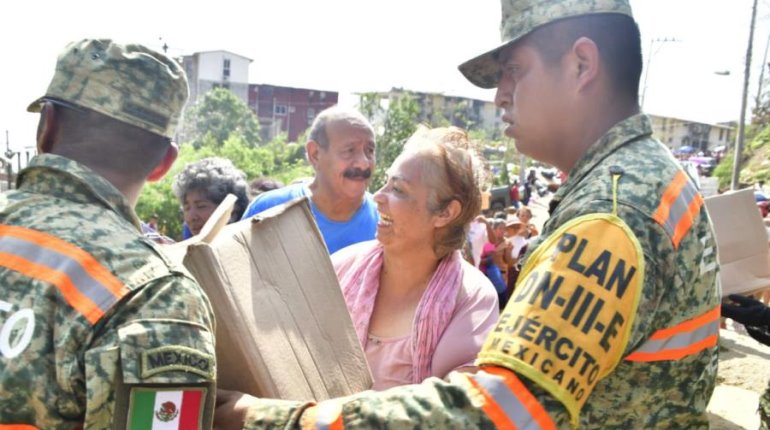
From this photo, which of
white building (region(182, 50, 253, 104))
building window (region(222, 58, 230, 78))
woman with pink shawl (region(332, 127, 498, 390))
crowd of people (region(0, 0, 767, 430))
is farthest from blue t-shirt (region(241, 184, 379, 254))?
building window (region(222, 58, 230, 78))

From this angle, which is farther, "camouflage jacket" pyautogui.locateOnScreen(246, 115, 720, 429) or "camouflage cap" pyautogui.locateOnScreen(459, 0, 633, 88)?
"camouflage cap" pyautogui.locateOnScreen(459, 0, 633, 88)

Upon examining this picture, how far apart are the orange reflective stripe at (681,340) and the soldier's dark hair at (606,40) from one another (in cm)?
62

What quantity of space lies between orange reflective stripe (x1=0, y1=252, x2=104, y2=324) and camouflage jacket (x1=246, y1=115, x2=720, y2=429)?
462 mm

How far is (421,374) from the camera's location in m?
2.29

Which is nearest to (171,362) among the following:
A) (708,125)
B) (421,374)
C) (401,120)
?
(421,374)

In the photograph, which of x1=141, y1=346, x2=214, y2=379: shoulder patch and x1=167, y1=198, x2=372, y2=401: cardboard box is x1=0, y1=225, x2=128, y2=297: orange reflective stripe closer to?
x1=141, y1=346, x2=214, y2=379: shoulder patch

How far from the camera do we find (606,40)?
5.70ft

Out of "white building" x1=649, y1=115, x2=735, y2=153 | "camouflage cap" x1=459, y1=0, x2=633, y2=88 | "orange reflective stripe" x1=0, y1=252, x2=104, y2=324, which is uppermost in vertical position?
"white building" x1=649, y1=115, x2=735, y2=153

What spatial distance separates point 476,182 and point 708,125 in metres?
101

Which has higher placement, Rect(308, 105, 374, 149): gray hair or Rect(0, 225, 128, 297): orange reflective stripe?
Rect(308, 105, 374, 149): gray hair

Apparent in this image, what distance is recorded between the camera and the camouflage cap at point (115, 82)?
A: 150 centimetres

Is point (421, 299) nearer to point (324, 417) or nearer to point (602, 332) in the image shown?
point (324, 417)

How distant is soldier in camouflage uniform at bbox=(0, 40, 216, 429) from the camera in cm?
128

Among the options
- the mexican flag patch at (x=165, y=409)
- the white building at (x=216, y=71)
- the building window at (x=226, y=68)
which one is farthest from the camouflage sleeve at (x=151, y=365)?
the building window at (x=226, y=68)
